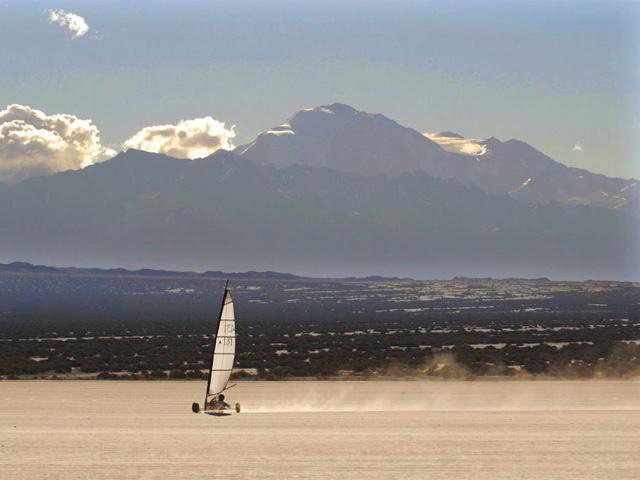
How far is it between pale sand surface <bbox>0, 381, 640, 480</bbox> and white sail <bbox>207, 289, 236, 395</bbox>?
4.61 feet

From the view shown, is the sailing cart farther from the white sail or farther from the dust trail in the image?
the dust trail

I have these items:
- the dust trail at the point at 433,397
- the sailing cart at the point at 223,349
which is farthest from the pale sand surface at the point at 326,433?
the sailing cart at the point at 223,349

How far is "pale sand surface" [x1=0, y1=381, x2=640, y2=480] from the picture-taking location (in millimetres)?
24109

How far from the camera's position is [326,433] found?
3038 cm

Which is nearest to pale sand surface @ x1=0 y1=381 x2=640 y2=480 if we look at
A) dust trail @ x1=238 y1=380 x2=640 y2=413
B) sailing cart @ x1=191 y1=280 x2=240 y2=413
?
dust trail @ x1=238 y1=380 x2=640 y2=413

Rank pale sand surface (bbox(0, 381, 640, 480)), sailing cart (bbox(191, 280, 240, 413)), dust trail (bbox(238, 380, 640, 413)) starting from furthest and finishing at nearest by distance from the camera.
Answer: dust trail (bbox(238, 380, 640, 413))
sailing cart (bbox(191, 280, 240, 413))
pale sand surface (bbox(0, 381, 640, 480))

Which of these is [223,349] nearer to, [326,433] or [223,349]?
[223,349]

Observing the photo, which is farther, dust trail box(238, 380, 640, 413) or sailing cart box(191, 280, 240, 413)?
dust trail box(238, 380, 640, 413)

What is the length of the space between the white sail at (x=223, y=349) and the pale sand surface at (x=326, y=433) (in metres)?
1.40

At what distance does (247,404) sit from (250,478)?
1687 centimetres

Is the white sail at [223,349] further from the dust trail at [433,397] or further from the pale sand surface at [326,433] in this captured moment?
the dust trail at [433,397]

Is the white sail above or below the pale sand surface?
above

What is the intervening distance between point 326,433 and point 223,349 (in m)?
4.00

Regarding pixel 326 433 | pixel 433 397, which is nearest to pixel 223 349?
pixel 326 433
